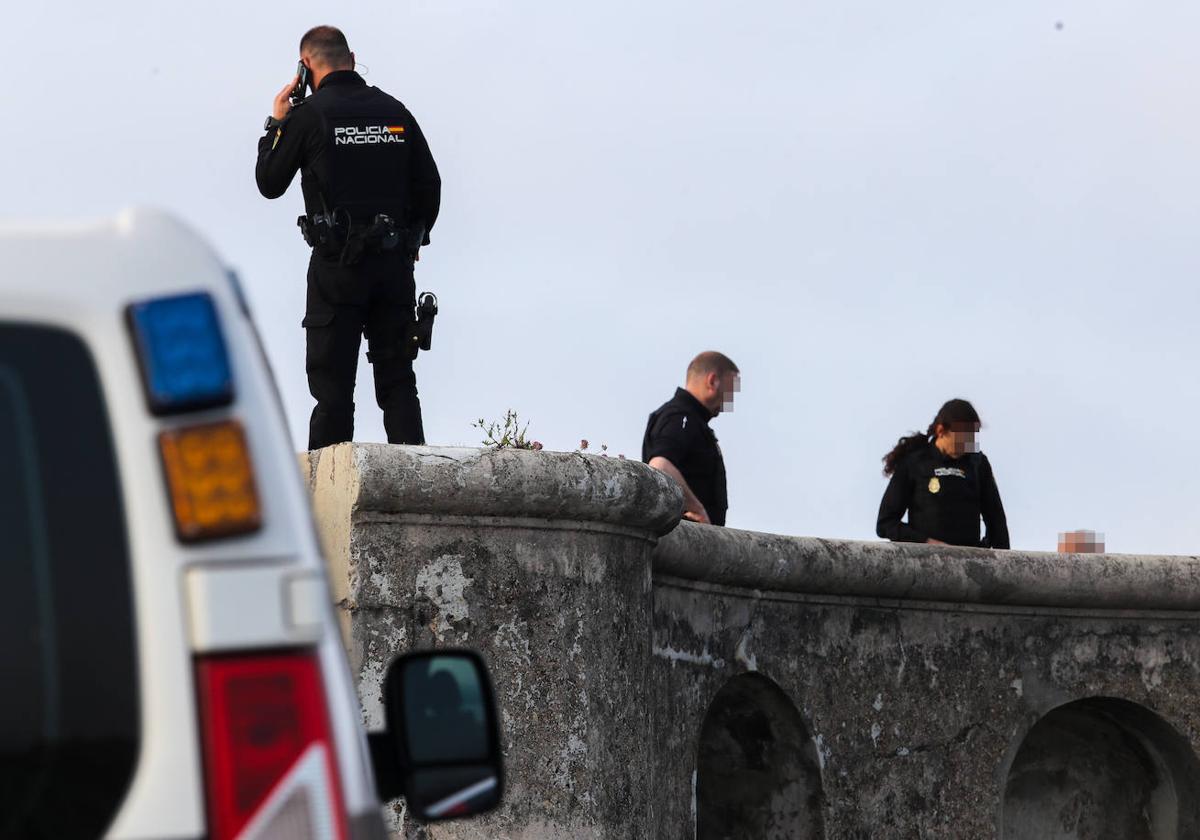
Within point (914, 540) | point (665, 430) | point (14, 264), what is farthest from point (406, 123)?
point (14, 264)

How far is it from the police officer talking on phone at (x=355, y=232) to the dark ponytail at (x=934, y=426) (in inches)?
84.6

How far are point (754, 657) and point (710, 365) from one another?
92 centimetres

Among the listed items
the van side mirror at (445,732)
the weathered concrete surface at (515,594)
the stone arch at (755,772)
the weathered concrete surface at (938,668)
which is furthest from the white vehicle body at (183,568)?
the stone arch at (755,772)

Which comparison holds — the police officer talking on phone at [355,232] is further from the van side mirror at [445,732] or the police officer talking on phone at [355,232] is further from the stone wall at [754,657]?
the van side mirror at [445,732]

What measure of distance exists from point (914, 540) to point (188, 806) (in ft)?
19.7

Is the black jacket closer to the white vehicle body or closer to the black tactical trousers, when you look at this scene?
the black tactical trousers

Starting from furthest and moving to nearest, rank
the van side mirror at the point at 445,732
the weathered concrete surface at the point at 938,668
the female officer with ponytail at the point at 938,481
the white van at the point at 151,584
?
the female officer with ponytail at the point at 938,481
the weathered concrete surface at the point at 938,668
the van side mirror at the point at 445,732
the white van at the point at 151,584

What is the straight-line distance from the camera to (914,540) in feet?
24.2

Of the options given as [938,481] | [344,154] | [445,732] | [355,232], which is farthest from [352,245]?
[445,732]

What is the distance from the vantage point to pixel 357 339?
5824 millimetres

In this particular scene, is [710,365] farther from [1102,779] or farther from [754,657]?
[1102,779]

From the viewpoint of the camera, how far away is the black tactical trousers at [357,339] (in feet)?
18.9

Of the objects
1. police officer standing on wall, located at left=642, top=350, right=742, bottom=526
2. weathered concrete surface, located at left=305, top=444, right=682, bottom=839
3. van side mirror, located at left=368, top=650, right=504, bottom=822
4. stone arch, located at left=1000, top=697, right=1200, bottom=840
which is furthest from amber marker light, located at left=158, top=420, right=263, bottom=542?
stone arch, located at left=1000, top=697, right=1200, bottom=840

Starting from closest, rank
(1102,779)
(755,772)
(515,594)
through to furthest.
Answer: (515,594)
(755,772)
(1102,779)
